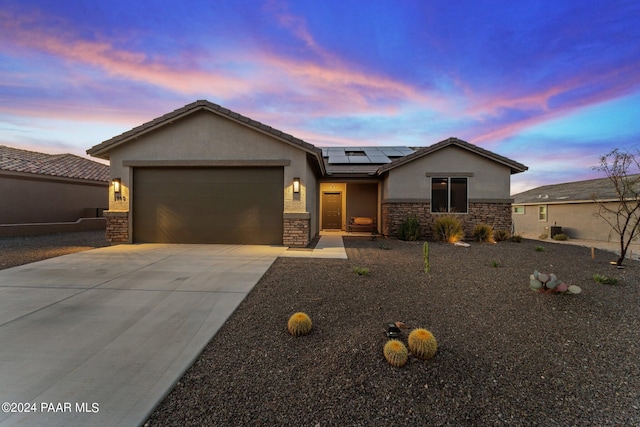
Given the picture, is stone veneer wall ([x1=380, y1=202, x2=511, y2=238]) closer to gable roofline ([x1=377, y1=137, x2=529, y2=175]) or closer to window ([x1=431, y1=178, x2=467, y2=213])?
window ([x1=431, y1=178, x2=467, y2=213])

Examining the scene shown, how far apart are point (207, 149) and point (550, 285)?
9.87 metres

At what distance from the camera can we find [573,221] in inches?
696

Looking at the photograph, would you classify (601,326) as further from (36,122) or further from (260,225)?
(36,122)

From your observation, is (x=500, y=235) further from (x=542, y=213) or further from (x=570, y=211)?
(x=542, y=213)

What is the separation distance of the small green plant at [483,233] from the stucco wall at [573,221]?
8.75m

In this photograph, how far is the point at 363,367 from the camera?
264 cm

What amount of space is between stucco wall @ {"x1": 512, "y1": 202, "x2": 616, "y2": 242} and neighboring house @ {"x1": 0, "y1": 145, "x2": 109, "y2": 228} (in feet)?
96.8

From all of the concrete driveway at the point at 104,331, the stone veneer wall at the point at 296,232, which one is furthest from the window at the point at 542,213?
the concrete driveway at the point at 104,331

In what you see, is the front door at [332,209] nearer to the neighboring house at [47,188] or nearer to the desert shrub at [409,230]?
the desert shrub at [409,230]

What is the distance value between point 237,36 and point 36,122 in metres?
10.9

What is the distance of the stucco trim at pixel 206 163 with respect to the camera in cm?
913

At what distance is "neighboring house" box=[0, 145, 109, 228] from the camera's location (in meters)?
12.6

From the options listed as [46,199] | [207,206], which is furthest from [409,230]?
[46,199]

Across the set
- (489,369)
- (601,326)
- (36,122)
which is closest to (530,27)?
(601,326)
